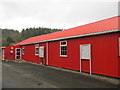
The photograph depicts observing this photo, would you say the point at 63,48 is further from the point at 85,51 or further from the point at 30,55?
the point at 30,55

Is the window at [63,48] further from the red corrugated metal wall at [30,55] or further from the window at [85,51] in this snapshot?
the red corrugated metal wall at [30,55]

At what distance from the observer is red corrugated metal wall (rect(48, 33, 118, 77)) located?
6.66 metres

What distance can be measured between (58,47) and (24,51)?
938 centimetres

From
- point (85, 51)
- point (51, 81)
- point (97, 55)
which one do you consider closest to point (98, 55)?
point (97, 55)

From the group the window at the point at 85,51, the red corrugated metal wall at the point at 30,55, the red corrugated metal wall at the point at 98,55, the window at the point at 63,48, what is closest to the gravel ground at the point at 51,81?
the red corrugated metal wall at the point at 98,55

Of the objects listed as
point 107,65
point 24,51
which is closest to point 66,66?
point 107,65

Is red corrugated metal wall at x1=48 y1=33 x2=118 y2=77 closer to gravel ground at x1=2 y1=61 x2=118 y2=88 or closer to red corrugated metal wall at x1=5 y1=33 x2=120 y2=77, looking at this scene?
red corrugated metal wall at x1=5 y1=33 x2=120 y2=77

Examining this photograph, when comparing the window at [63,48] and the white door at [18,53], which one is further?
the white door at [18,53]

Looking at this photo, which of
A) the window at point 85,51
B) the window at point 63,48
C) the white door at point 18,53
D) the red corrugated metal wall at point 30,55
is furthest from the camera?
the white door at point 18,53

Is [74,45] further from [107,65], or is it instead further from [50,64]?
[50,64]

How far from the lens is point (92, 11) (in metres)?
14.3

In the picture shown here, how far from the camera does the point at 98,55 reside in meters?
7.51

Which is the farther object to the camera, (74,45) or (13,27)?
(13,27)

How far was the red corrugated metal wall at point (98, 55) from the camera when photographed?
666 cm
